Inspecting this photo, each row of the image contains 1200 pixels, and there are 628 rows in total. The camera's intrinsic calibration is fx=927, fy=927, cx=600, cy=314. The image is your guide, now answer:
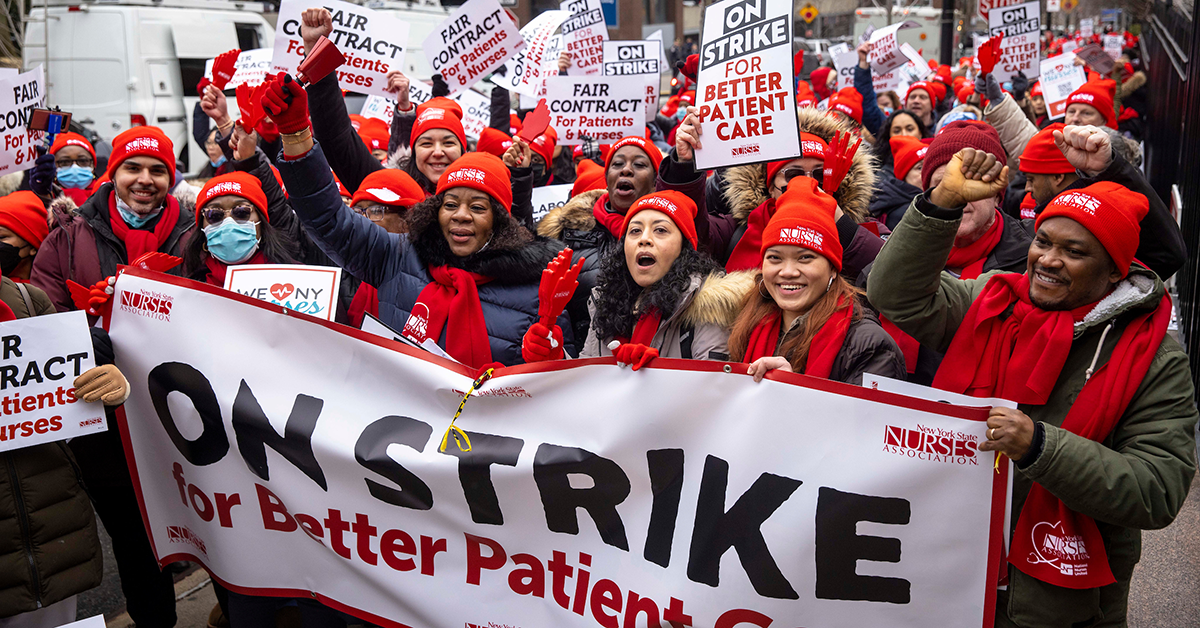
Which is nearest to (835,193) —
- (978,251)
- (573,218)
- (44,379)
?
(978,251)

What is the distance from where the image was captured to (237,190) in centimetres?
368

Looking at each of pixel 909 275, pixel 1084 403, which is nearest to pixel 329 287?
pixel 909 275

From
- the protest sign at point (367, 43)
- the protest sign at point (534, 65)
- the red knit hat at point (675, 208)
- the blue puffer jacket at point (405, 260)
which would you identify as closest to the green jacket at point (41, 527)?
the blue puffer jacket at point (405, 260)

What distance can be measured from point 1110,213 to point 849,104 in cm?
589

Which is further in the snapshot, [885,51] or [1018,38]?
[885,51]

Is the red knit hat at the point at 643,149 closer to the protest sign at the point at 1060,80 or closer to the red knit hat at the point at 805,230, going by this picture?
the red knit hat at the point at 805,230

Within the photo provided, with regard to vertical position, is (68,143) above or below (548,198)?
above

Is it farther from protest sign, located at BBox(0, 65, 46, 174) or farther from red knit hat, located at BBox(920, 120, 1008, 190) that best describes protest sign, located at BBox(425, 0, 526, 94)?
red knit hat, located at BBox(920, 120, 1008, 190)

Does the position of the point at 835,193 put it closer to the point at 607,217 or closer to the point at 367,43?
the point at 607,217

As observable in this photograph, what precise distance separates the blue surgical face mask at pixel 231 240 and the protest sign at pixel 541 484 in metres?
0.40

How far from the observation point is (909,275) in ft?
8.20

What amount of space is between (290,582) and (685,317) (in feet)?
5.24

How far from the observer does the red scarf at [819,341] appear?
263 centimetres

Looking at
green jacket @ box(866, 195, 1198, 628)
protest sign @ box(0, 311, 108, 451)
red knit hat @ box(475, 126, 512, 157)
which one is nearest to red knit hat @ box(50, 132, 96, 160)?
red knit hat @ box(475, 126, 512, 157)
